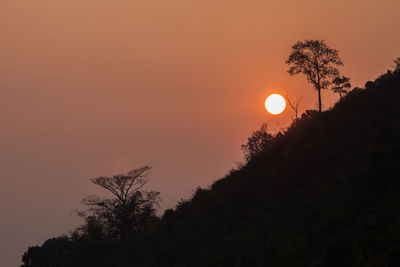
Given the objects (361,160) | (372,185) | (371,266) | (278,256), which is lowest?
(371,266)

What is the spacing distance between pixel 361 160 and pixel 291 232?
42.4ft

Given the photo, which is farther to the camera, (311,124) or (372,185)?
(311,124)

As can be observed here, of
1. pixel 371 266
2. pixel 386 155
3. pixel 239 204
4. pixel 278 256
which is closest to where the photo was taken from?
pixel 371 266

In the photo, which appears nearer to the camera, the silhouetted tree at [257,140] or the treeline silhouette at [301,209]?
the treeline silhouette at [301,209]

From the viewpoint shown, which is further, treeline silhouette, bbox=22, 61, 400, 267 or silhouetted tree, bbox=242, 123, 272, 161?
silhouetted tree, bbox=242, 123, 272, 161

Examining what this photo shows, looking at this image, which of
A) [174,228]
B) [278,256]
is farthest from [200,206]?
[278,256]

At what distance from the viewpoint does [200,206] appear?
228 feet

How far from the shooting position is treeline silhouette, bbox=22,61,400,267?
42.1 m

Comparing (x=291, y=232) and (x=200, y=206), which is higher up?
(x=200, y=206)

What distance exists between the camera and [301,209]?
52719 millimetres

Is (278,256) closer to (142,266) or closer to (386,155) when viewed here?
(386,155)

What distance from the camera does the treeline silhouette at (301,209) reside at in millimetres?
42094

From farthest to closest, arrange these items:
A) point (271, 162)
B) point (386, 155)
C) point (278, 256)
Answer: point (271, 162) → point (386, 155) → point (278, 256)

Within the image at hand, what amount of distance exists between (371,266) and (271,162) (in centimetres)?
3507
